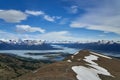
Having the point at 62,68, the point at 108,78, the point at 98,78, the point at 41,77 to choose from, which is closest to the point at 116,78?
the point at 108,78

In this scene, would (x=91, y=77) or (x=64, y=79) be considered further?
(x=91, y=77)

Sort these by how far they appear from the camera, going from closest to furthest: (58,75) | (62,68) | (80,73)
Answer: (58,75), (80,73), (62,68)

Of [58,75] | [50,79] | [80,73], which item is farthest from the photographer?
[80,73]

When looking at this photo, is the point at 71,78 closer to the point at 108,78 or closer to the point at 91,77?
the point at 91,77

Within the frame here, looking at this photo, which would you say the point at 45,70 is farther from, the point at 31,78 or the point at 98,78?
the point at 98,78

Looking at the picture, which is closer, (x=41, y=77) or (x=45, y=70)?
(x=41, y=77)

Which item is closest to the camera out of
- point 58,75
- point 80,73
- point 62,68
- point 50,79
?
point 50,79

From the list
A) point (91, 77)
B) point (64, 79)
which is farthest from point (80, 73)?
point (64, 79)

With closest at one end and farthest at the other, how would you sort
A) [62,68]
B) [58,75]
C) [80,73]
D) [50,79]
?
[50,79] < [58,75] < [80,73] < [62,68]
